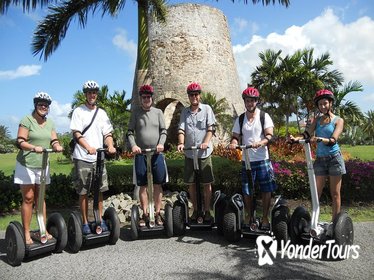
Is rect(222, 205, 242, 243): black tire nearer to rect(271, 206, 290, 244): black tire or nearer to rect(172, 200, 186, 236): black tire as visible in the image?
rect(271, 206, 290, 244): black tire

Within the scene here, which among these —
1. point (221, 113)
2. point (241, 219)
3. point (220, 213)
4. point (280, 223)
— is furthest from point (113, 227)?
point (221, 113)

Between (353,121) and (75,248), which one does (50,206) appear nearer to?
(75,248)

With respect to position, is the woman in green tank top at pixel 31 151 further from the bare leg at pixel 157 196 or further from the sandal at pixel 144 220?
the bare leg at pixel 157 196

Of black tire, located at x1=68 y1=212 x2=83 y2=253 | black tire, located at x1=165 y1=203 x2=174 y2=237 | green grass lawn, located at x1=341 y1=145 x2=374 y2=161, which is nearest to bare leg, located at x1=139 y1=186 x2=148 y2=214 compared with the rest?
black tire, located at x1=165 y1=203 x2=174 y2=237

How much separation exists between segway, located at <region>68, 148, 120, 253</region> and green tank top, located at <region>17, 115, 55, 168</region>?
63 centimetres

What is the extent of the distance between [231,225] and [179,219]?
2.46ft

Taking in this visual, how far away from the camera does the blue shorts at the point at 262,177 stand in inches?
172

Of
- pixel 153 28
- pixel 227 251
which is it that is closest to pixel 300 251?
pixel 227 251

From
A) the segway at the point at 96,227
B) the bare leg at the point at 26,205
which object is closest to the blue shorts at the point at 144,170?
the segway at the point at 96,227

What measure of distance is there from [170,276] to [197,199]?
151cm

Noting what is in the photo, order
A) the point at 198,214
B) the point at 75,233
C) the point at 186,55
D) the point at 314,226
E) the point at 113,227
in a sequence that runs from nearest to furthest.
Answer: the point at 314,226
the point at 75,233
the point at 113,227
the point at 198,214
the point at 186,55

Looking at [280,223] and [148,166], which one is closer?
[280,223]

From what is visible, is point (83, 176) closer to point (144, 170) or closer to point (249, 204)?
point (144, 170)

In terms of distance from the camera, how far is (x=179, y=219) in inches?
184
